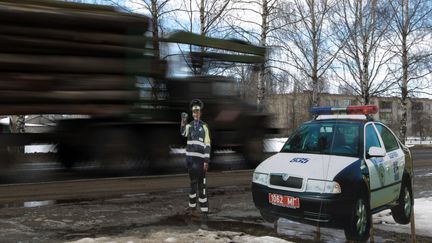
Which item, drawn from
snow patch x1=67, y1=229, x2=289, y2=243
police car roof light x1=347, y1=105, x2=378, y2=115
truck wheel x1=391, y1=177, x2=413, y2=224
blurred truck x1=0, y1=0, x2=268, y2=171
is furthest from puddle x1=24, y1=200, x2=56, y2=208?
truck wheel x1=391, y1=177, x2=413, y2=224

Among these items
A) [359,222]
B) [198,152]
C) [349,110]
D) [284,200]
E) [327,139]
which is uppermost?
[349,110]

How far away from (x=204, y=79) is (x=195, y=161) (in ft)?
18.3

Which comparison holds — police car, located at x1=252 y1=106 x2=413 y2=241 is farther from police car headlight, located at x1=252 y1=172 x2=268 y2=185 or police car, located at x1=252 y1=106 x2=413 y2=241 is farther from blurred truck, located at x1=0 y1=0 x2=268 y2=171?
blurred truck, located at x1=0 y1=0 x2=268 y2=171

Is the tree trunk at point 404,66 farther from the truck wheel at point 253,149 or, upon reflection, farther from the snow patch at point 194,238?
the snow patch at point 194,238

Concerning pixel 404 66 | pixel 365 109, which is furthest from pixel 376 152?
pixel 404 66

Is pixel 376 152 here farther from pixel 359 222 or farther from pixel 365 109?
pixel 359 222

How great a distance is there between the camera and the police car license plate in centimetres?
629

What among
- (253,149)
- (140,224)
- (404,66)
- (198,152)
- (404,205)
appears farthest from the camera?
(404,66)

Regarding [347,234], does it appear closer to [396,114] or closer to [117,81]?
[117,81]

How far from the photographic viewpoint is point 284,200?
641cm

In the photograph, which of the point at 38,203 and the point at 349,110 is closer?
the point at 349,110

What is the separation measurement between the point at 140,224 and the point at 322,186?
2.84 m

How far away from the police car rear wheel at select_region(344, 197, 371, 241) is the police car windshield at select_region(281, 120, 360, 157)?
2.26 ft

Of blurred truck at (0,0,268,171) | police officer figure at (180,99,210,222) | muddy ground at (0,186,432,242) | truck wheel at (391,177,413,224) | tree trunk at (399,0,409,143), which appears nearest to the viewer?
muddy ground at (0,186,432,242)
